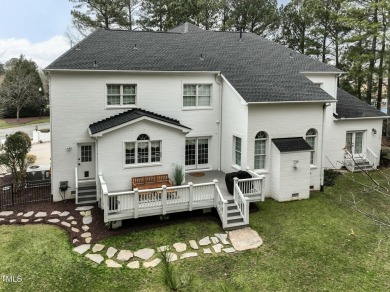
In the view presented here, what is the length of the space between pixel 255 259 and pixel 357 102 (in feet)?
56.7

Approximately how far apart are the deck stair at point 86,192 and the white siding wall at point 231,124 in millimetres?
7073

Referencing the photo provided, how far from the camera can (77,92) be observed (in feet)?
49.5

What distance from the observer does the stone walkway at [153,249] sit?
10.5 meters

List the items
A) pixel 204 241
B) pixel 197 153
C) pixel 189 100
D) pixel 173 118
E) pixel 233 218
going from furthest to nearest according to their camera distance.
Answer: pixel 197 153 < pixel 189 100 < pixel 173 118 < pixel 233 218 < pixel 204 241

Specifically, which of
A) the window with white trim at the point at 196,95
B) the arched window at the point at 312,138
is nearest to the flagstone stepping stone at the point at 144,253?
the window with white trim at the point at 196,95

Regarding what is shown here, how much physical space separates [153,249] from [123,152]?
4.94 m

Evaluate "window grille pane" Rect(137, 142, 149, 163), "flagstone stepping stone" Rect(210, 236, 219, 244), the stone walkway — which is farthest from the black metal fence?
"flagstone stepping stone" Rect(210, 236, 219, 244)

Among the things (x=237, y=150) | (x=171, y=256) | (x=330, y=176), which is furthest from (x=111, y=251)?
(x=330, y=176)

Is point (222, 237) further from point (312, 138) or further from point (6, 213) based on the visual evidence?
point (6, 213)

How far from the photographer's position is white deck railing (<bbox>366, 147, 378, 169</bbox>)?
21.2 meters

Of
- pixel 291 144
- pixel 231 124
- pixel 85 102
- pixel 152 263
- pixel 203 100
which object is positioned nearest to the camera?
pixel 152 263

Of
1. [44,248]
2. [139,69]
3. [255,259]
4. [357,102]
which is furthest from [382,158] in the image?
[44,248]

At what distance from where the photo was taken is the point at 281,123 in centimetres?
1576

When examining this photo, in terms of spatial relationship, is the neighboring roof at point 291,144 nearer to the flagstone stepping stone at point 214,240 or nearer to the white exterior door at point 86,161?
the flagstone stepping stone at point 214,240
